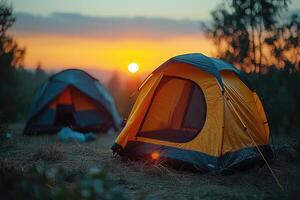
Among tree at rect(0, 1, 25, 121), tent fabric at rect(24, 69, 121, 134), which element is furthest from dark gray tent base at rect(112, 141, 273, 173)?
tree at rect(0, 1, 25, 121)

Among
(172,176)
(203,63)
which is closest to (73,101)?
(203,63)

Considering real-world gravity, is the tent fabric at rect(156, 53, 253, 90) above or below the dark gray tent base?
above

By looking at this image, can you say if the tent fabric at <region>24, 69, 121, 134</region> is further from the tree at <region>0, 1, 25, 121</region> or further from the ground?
the tree at <region>0, 1, 25, 121</region>

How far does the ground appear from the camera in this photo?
6.12 m

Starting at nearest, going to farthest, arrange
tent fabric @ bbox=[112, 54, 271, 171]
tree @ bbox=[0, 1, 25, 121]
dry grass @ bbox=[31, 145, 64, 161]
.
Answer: tent fabric @ bbox=[112, 54, 271, 171] < dry grass @ bbox=[31, 145, 64, 161] < tree @ bbox=[0, 1, 25, 121]

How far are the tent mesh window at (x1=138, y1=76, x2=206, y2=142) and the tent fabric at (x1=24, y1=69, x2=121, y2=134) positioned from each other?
18.0 ft

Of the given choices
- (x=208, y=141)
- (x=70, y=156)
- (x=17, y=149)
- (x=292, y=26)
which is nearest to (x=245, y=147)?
(x=208, y=141)

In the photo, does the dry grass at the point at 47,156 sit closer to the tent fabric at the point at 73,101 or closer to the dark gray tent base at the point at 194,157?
the dark gray tent base at the point at 194,157

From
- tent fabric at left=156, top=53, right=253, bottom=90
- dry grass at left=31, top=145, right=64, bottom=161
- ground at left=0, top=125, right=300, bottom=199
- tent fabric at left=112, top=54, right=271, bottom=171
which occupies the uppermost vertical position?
tent fabric at left=156, top=53, right=253, bottom=90

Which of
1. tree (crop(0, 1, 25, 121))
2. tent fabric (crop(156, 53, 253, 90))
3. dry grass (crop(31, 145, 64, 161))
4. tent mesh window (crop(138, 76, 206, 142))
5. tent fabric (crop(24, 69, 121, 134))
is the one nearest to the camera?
tent fabric (crop(156, 53, 253, 90))

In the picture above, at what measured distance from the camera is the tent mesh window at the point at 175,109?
8984 millimetres

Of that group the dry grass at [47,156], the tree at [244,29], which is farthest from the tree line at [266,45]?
the dry grass at [47,156]

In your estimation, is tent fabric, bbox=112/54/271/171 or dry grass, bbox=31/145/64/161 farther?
dry grass, bbox=31/145/64/161

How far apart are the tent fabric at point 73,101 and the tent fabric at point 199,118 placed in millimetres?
5621
